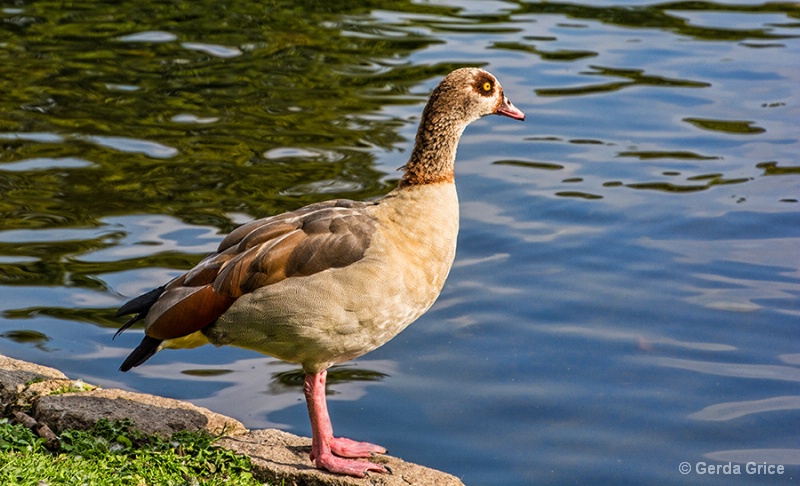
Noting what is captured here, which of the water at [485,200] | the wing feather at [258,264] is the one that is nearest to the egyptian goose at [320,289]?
the wing feather at [258,264]

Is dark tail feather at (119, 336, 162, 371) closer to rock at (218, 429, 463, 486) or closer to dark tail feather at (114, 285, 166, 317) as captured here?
dark tail feather at (114, 285, 166, 317)

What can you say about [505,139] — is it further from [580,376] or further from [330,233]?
[330,233]

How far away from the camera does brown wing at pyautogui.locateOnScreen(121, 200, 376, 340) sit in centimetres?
609

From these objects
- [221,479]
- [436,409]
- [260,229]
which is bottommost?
[436,409]

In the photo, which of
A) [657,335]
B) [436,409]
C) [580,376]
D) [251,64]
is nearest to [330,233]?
[436,409]

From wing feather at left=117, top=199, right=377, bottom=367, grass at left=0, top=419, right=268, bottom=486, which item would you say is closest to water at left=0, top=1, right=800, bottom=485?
grass at left=0, top=419, right=268, bottom=486

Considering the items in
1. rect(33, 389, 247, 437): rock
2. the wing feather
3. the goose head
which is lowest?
rect(33, 389, 247, 437): rock

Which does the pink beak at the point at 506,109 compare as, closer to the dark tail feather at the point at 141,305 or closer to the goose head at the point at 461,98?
the goose head at the point at 461,98

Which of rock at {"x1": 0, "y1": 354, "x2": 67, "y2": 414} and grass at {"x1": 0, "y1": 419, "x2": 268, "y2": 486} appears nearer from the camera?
grass at {"x1": 0, "y1": 419, "x2": 268, "y2": 486}

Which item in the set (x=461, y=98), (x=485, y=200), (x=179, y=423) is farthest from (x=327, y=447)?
(x=485, y=200)

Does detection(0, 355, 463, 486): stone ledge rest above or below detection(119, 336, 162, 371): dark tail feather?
below

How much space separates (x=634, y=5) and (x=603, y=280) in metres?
8.74

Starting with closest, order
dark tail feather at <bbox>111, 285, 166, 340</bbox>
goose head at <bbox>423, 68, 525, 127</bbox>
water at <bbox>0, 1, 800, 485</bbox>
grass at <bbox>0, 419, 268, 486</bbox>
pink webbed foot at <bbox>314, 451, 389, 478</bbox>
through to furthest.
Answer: grass at <bbox>0, 419, 268, 486</bbox>, pink webbed foot at <bbox>314, 451, 389, 478</bbox>, dark tail feather at <bbox>111, 285, 166, 340</bbox>, goose head at <bbox>423, 68, 525, 127</bbox>, water at <bbox>0, 1, 800, 485</bbox>

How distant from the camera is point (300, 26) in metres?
16.2
